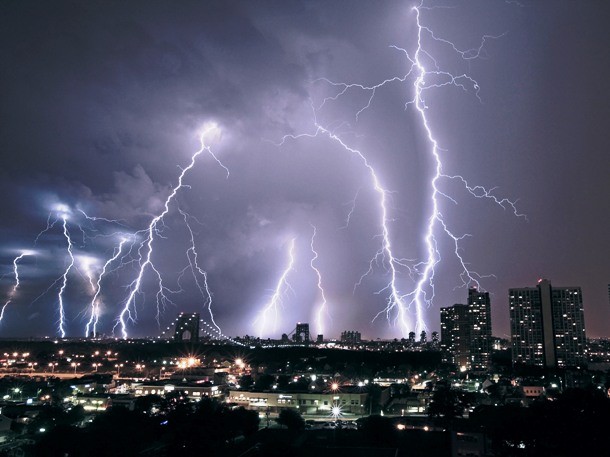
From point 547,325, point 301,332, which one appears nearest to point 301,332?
point 301,332

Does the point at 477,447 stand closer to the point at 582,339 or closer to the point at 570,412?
the point at 570,412

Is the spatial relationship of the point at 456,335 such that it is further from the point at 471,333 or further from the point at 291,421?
the point at 291,421

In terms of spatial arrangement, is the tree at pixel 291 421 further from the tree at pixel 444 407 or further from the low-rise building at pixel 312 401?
the low-rise building at pixel 312 401

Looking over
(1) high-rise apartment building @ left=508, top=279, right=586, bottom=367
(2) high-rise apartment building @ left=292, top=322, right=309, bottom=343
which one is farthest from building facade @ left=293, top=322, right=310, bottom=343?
(1) high-rise apartment building @ left=508, top=279, right=586, bottom=367

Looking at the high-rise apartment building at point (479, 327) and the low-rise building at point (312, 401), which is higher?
the high-rise apartment building at point (479, 327)

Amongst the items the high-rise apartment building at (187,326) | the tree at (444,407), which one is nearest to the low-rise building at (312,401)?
the tree at (444,407)

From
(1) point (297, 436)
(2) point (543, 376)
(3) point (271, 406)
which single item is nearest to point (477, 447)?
(1) point (297, 436)
